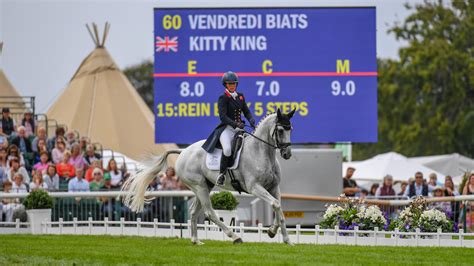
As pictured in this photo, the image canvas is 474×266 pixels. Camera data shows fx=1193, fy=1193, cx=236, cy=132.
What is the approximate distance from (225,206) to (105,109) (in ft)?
68.6

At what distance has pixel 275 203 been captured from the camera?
17922mm

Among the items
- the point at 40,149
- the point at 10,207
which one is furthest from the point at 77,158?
the point at 10,207

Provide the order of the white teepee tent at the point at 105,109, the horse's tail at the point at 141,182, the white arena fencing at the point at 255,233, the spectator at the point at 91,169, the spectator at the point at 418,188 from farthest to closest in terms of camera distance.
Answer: the white teepee tent at the point at 105,109
the spectator at the point at 91,169
the spectator at the point at 418,188
the horse's tail at the point at 141,182
the white arena fencing at the point at 255,233

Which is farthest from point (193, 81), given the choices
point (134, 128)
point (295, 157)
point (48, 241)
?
point (134, 128)

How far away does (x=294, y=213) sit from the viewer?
29.9m

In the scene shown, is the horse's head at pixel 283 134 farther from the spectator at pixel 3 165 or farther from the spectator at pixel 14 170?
the spectator at pixel 3 165

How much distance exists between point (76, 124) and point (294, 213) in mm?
14969

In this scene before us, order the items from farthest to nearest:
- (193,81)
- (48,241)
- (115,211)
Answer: (193,81), (115,211), (48,241)

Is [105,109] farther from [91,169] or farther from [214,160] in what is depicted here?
[214,160]

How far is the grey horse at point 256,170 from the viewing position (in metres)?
18.1

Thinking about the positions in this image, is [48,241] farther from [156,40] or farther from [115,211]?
[156,40]

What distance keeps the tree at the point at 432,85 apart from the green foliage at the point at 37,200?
43.6 m

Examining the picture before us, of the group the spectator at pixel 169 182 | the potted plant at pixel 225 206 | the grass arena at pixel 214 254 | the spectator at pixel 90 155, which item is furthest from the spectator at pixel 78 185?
the grass arena at pixel 214 254

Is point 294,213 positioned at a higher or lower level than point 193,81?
lower
